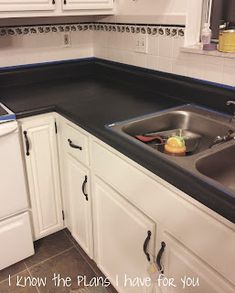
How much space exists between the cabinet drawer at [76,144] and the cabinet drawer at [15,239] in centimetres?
45

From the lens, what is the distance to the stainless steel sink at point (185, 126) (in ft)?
4.31

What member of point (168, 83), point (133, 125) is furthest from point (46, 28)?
point (133, 125)

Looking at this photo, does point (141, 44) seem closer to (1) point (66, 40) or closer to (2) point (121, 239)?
(1) point (66, 40)

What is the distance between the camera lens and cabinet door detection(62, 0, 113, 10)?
1.67m

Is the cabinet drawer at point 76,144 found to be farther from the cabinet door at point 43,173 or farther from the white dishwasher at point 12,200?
the white dishwasher at point 12,200

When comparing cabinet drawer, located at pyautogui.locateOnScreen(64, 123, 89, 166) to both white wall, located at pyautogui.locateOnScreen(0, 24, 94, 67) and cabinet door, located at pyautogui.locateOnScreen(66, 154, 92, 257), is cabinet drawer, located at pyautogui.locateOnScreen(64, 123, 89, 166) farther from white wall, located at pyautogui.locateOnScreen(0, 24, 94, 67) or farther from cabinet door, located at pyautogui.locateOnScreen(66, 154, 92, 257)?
white wall, located at pyautogui.locateOnScreen(0, 24, 94, 67)

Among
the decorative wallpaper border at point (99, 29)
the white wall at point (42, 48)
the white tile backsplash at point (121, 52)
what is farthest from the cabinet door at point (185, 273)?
the white wall at point (42, 48)

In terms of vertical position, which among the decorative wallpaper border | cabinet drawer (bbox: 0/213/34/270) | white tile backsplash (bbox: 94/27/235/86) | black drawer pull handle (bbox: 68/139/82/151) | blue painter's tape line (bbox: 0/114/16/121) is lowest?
cabinet drawer (bbox: 0/213/34/270)

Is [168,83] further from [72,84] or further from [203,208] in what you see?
[203,208]

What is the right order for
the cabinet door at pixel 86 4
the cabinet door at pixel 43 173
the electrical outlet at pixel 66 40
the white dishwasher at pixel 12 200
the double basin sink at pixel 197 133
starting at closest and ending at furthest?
the double basin sink at pixel 197 133
the white dishwasher at pixel 12 200
the cabinet door at pixel 43 173
the cabinet door at pixel 86 4
the electrical outlet at pixel 66 40

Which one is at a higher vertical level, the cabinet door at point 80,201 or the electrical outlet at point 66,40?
the electrical outlet at point 66,40

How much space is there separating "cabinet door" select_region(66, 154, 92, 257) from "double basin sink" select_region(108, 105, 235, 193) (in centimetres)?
36

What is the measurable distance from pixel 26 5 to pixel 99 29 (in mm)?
660

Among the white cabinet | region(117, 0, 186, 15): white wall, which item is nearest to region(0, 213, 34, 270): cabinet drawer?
the white cabinet
